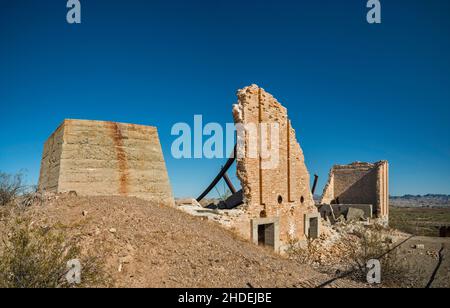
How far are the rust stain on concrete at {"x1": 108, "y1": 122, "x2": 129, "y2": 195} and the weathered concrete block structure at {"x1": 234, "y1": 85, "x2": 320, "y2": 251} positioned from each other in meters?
3.61

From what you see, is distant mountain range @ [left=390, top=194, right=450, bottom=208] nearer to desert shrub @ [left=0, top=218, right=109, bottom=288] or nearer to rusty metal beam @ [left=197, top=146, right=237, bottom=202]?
rusty metal beam @ [left=197, top=146, right=237, bottom=202]

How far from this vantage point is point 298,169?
14070 millimetres

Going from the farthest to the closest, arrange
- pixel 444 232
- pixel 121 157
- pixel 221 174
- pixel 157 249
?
pixel 444 232
pixel 221 174
pixel 121 157
pixel 157 249

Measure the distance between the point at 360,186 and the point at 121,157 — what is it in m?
19.3

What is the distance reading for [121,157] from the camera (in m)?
9.93

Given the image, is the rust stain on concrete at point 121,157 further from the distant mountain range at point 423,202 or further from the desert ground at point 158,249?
the distant mountain range at point 423,202

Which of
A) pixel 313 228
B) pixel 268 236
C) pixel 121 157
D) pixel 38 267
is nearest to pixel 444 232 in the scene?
pixel 313 228

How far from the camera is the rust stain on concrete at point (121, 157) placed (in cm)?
968

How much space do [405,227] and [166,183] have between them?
57.5 ft

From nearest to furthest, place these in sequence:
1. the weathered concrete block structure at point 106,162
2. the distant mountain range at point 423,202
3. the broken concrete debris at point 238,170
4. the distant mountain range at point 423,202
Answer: the weathered concrete block structure at point 106,162 → the broken concrete debris at point 238,170 → the distant mountain range at point 423,202 → the distant mountain range at point 423,202

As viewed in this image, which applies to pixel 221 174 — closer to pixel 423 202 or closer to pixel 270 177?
pixel 270 177

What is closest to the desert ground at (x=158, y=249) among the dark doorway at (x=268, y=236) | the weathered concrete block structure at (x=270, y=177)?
the weathered concrete block structure at (x=270, y=177)
